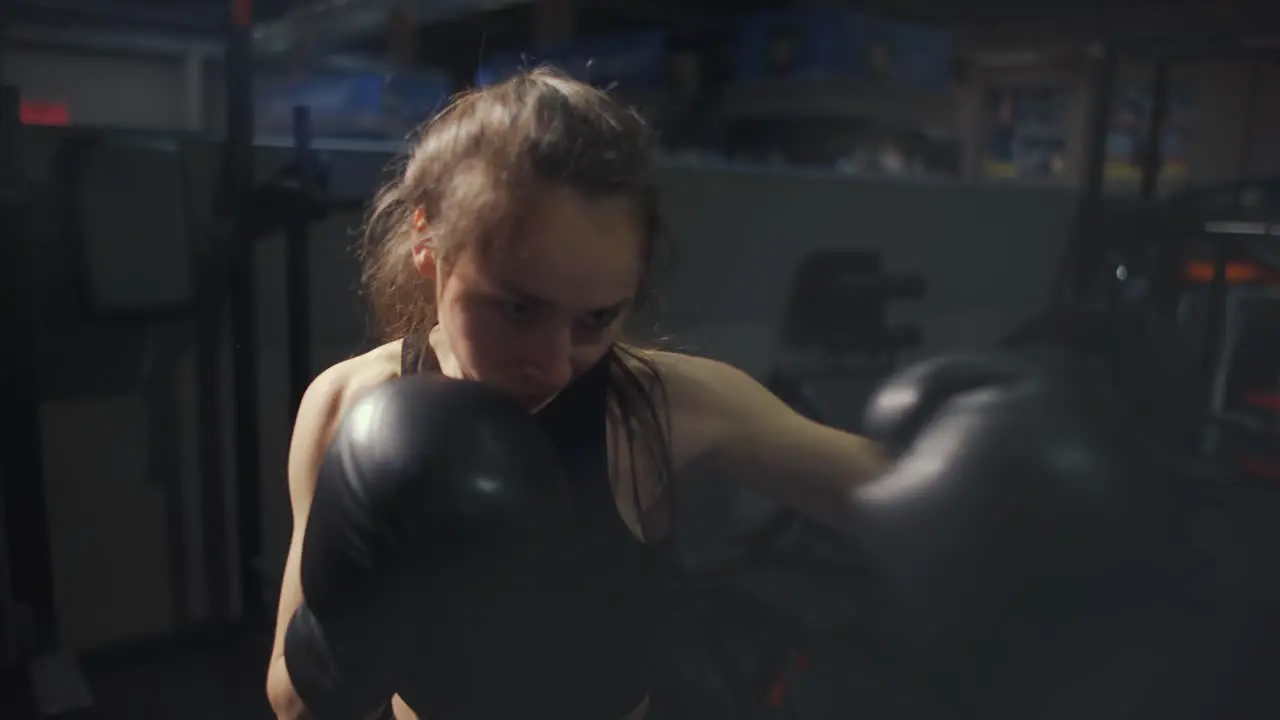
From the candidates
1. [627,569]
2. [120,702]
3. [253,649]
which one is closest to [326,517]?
[627,569]

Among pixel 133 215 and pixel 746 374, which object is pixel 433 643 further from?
pixel 133 215

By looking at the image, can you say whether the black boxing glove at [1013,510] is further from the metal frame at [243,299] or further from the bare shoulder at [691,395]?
the metal frame at [243,299]

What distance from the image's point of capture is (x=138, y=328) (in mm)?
1198

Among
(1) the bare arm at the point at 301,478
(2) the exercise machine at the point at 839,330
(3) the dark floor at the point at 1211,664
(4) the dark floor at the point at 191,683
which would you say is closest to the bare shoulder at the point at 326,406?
(1) the bare arm at the point at 301,478

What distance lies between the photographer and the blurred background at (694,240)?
0.62m

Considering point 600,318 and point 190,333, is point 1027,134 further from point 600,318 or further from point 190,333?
point 190,333

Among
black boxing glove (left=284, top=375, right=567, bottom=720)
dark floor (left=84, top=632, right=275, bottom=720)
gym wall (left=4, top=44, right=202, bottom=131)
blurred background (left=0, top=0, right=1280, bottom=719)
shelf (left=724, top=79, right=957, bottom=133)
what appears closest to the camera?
black boxing glove (left=284, top=375, right=567, bottom=720)

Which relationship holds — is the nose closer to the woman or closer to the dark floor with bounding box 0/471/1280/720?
the woman

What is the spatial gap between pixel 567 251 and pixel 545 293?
3 centimetres

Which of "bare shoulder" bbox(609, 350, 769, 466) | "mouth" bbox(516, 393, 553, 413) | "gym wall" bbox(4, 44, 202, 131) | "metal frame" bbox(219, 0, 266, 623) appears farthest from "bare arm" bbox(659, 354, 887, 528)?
"gym wall" bbox(4, 44, 202, 131)

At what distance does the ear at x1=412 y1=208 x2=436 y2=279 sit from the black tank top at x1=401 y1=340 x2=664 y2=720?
7cm

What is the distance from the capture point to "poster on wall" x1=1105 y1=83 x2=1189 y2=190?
67cm

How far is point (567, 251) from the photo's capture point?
535 millimetres

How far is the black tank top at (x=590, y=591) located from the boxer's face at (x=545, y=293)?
0.16 ft
